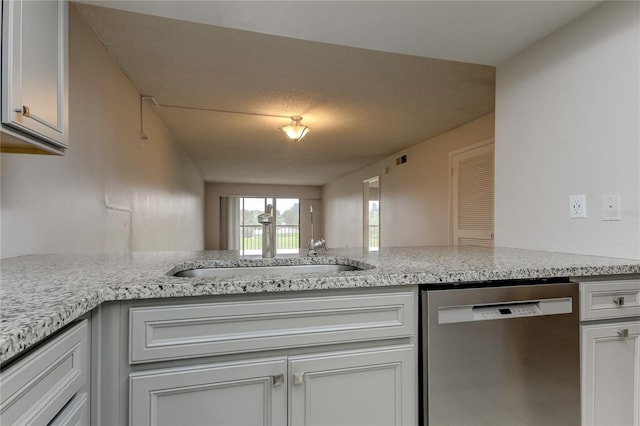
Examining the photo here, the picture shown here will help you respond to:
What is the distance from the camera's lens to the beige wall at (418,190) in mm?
4156

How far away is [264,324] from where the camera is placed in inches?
38.7

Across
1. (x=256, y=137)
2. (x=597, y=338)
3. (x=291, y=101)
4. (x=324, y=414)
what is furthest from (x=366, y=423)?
(x=256, y=137)

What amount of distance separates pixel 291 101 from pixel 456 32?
1762 millimetres

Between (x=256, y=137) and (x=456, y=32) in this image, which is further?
(x=256, y=137)

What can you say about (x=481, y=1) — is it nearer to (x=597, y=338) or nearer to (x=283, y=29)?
(x=283, y=29)

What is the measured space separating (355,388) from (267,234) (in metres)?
0.83

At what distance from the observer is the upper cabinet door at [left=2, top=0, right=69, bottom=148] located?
94 centimetres

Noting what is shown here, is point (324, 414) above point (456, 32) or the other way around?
the other way around

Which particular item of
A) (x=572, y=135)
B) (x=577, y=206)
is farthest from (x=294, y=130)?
(x=577, y=206)

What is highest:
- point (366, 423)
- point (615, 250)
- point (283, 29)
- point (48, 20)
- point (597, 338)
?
point (283, 29)

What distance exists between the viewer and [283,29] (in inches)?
67.5

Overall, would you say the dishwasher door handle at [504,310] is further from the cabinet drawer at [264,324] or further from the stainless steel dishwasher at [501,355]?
the cabinet drawer at [264,324]

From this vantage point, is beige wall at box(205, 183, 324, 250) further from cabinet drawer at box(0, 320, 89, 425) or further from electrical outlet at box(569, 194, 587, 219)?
cabinet drawer at box(0, 320, 89, 425)

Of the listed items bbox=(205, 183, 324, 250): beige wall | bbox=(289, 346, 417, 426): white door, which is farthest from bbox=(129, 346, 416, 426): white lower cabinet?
bbox=(205, 183, 324, 250): beige wall
